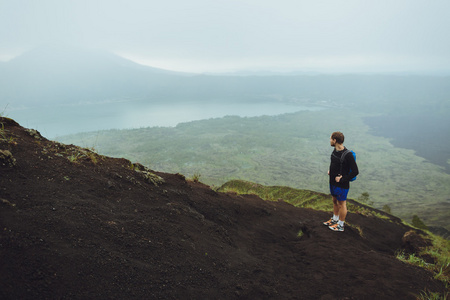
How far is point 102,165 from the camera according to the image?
5121mm

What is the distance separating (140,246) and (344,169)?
4701 millimetres

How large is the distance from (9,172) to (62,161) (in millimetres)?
1004

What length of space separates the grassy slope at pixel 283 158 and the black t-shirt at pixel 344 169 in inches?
1885

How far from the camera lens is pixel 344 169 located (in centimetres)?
558

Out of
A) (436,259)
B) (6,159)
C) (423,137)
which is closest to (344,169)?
(436,259)

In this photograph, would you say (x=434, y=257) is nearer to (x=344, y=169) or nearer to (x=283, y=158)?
(x=344, y=169)

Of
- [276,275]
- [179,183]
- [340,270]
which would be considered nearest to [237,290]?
[276,275]

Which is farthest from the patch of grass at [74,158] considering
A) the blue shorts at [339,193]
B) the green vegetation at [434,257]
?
the green vegetation at [434,257]

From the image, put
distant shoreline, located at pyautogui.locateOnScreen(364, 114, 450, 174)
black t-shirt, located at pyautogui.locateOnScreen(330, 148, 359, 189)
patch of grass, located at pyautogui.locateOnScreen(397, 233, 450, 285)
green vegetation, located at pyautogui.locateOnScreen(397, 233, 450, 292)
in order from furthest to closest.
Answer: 1. distant shoreline, located at pyautogui.locateOnScreen(364, 114, 450, 174)
2. black t-shirt, located at pyautogui.locateOnScreen(330, 148, 359, 189)
3. green vegetation, located at pyautogui.locateOnScreen(397, 233, 450, 292)
4. patch of grass, located at pyautogui.locateOnScreen(397, 233, 450, 285)

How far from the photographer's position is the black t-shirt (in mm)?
5430

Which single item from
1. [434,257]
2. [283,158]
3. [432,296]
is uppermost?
[432,296]

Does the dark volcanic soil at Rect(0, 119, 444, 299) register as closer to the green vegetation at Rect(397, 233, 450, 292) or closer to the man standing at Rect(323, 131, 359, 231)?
the man standing at Rect(323, 131, 359, 231)

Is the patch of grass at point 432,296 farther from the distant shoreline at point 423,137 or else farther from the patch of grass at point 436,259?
the distant shoreline at point 423,137

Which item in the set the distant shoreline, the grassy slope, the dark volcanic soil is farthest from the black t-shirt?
the distant shoreline
